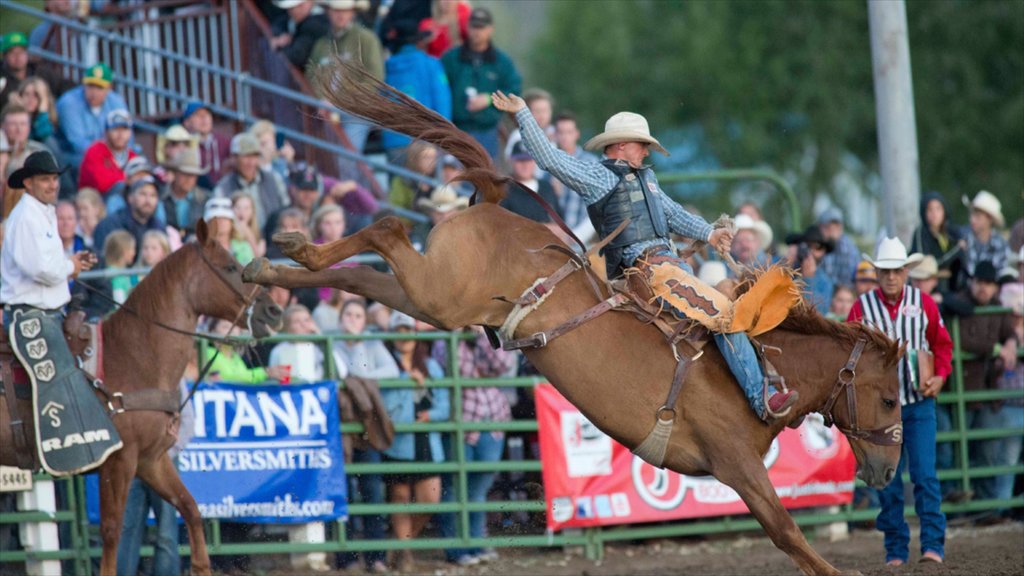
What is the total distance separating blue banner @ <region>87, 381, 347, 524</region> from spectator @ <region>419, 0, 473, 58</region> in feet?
18.1

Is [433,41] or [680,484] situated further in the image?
[433,41]


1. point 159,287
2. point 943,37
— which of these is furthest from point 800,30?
point 159,287

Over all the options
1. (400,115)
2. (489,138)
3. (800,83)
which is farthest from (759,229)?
(800,83)

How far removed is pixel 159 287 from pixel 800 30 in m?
25.8

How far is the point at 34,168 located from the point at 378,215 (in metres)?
4.13

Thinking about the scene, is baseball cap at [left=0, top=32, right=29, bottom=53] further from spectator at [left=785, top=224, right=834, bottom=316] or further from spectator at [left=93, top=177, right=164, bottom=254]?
spectator at [left=785, top=224, right=834, bottom=316]

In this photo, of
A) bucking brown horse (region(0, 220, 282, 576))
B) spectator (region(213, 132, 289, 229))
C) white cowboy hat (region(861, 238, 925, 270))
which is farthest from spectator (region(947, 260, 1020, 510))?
bucking brown horse (region(0, 220, 282, 576))

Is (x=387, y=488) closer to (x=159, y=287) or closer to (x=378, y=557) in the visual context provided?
(x=378, y=557)

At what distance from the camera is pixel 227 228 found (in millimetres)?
10922

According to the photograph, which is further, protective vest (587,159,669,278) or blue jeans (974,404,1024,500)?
blue jeans (974,404,1024,500)

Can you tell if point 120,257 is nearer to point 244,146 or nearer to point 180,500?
point 244,146

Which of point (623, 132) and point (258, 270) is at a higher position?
point (623, 132)

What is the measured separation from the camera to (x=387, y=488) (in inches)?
419

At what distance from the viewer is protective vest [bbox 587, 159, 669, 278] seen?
7.69 metres
